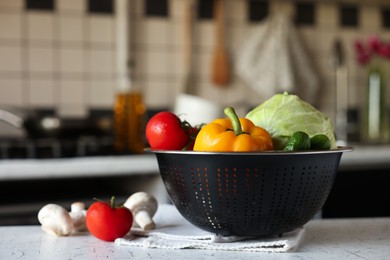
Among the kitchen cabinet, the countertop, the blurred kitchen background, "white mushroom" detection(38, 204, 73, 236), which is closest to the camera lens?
Result: "white mushroom" detection(38, 204, 73, 236)

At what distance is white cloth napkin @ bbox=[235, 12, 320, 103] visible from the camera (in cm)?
261

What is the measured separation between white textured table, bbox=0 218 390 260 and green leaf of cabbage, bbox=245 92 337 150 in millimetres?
139

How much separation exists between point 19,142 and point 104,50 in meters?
0.69

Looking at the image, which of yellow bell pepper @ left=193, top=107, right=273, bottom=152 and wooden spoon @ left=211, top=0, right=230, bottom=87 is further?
wooden spoon @ left=211, top=0, right=230, bottom=87

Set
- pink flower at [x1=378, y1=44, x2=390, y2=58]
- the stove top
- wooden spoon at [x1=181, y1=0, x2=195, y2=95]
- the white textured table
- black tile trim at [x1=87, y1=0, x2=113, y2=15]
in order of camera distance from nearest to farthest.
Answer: the white textured table < the stove top < black tile trim at [x1=87, y1=0, x2=113, y2=15] < wooden spoon at [x1=181, y1=0, x2=195, y2=95] < pink flower at [x1=378, y1=44, x2=390, y2=58]

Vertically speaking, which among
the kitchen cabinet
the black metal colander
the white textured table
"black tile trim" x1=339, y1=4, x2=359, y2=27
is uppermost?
"black tile trim" x1=339, y1=4, x2=359, y2=27

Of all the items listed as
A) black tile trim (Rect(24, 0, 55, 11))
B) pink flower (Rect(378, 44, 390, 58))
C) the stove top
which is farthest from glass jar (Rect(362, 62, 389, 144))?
black tile trim (Rect(24, 0, 55, 11))

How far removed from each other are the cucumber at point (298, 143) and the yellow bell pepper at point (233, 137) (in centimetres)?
3

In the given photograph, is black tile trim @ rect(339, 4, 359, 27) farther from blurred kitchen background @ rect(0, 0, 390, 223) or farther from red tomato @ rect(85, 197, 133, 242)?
red tomato @ rect(85, 197, 133, 242)

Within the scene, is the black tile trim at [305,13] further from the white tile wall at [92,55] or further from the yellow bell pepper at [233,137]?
the yellow bell pepper at [233,137]

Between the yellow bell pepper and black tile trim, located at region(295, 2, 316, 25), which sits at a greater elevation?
black tile trim, located at region(295, 2, 316, 25)

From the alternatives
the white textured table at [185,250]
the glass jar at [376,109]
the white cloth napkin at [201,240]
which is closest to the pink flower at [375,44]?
the glass jar at [376,109]

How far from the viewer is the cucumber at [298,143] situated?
75cm

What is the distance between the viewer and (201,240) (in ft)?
2.63
